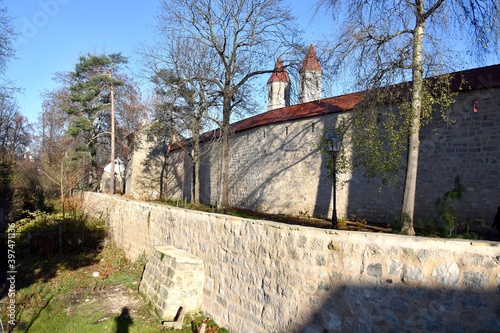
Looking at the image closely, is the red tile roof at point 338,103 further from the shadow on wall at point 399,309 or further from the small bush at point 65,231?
the shadow on wall at point 399,309

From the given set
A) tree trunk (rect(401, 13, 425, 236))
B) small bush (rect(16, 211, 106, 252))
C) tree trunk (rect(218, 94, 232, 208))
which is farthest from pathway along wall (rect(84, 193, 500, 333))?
tree trunk (rect(218, 94, 232, 208))

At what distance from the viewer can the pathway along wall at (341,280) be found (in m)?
3.10

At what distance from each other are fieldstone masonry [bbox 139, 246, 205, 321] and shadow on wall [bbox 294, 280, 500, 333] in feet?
9.49

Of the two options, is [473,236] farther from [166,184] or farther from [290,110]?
[166,184]

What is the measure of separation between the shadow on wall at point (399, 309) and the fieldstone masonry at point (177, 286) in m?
2.89

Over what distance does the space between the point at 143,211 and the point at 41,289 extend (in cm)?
313

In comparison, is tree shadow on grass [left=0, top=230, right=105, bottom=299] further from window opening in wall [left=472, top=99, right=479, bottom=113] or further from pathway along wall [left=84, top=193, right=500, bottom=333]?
window opening in wall [left=472, top=99, right=479, bottom=113]

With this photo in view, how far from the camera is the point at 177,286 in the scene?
21.0 ft

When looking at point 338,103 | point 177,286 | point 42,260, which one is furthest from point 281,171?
point 42,260

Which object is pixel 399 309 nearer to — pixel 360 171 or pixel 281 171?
pixel 360 171

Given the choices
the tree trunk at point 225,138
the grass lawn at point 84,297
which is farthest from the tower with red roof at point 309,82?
the grass lawn at point 84,297

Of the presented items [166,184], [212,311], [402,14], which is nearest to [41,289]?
[212,311]

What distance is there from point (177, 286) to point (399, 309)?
4.34 metres

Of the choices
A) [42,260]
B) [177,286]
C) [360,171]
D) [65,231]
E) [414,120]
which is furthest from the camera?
[360,171]
